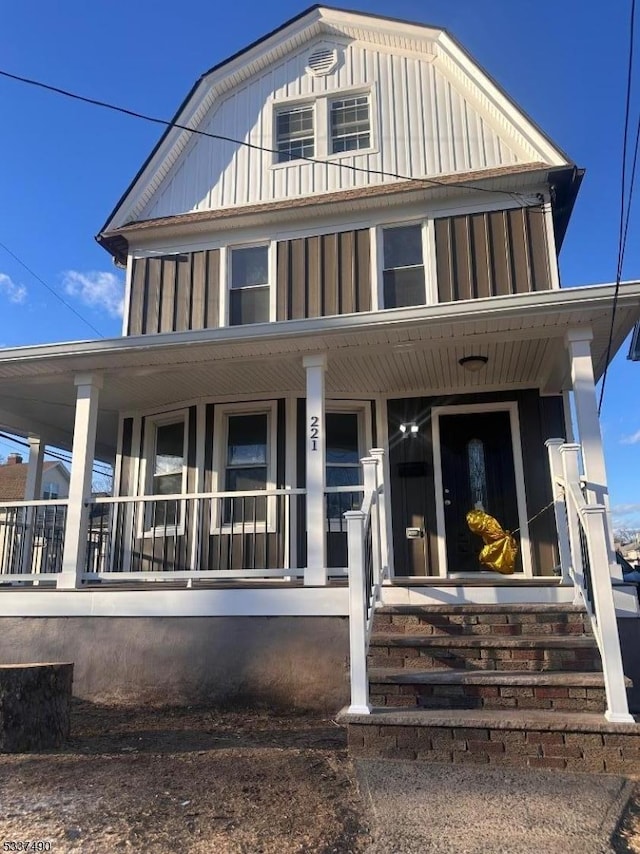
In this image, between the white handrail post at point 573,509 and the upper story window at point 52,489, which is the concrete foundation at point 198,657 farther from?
the upper story window at point 52,489

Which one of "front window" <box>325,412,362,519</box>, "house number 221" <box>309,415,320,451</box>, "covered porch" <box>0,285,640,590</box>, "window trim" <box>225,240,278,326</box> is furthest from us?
"window trim" <box>225,240,278,326</box>

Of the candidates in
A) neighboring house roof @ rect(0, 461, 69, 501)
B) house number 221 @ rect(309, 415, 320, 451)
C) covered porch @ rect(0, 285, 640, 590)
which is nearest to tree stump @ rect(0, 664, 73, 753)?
covered porch @ rect(0, 285, 640, 590)

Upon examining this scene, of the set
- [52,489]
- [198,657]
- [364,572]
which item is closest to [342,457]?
[198,657]

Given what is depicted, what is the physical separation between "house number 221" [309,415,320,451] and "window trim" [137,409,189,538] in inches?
94.4

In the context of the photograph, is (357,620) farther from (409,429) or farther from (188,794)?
(409,429)

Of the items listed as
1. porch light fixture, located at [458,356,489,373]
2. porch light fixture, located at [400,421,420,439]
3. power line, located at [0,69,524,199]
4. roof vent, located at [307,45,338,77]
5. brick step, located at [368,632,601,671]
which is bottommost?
brick step, located at [368,632,601,671]

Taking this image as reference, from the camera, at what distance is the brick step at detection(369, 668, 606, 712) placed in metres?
3.64

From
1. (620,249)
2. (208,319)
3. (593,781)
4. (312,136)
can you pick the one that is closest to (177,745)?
(593,781)

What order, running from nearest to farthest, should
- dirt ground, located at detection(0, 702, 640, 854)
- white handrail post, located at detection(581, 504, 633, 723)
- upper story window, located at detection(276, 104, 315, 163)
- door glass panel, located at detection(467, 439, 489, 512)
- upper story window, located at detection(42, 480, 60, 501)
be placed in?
dirt ground, located at detection(0, 702, 640, 854)
white handrail post, located at detection(581, 504, 633, 723)
door glass panel, located at detection(467, 439, 489, 512)
upper story window, located at detection(276, 104, 315, 163)
upper story window, located at detection(42, 480, 60, 501)

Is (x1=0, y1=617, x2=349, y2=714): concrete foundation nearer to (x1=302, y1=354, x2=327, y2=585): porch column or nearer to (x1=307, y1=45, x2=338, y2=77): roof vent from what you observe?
(x1=302, y1=354, x2=327, y2=585): porch column

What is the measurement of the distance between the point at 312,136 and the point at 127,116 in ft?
8.00

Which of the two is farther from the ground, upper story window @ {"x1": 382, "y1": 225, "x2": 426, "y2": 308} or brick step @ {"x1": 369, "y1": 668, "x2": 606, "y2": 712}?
upper story window @ {"x1": 382, "y1": 225, "x2": 426, "y2": 308}

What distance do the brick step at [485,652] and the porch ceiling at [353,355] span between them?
2.72m

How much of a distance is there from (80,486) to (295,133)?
5409 mm
